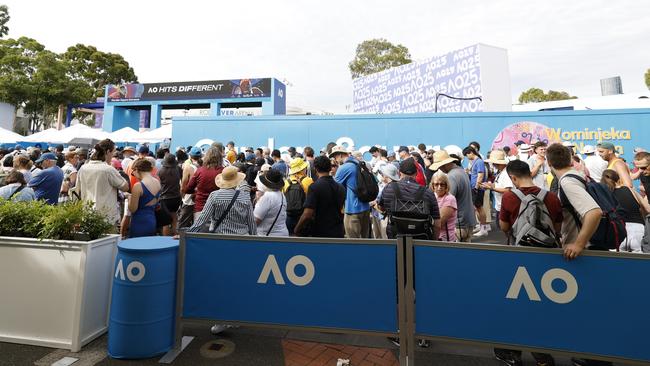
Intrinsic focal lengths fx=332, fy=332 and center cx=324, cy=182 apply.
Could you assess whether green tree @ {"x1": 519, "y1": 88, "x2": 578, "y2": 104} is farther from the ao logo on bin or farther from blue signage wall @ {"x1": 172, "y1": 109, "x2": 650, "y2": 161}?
the ao logo on bin

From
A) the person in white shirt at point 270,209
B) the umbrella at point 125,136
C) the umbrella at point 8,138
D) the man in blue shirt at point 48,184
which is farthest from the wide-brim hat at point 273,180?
the umbrella at point 8,138

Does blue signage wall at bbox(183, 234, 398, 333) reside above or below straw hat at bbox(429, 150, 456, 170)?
below

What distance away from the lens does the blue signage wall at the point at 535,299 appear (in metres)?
2.45

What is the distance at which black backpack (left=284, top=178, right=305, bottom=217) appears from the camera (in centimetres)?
448

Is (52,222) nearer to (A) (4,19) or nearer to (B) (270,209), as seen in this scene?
(B) (270,209)

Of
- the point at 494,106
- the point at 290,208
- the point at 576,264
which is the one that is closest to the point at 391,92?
the point at 494,106

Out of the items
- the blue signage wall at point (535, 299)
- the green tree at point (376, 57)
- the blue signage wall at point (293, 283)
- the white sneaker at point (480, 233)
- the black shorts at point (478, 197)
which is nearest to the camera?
the blue signage wall at point (535, 299)

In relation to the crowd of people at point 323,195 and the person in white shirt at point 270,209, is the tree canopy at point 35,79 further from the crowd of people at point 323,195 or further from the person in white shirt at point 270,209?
the person in white shirt at point 270,209

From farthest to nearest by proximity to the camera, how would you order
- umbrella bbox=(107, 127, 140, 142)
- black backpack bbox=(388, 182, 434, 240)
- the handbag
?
umbrella bbox=(107, 127, 140, 142) → the handbag → black backpack bbox=(388, 182, 434, 240)

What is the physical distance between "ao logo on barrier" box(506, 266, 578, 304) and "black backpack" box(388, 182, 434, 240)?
986 millimetres

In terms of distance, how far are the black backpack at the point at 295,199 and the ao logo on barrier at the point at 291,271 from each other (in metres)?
1.51

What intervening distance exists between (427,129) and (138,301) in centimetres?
1006

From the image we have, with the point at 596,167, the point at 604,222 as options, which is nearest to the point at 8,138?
the point at 604,222

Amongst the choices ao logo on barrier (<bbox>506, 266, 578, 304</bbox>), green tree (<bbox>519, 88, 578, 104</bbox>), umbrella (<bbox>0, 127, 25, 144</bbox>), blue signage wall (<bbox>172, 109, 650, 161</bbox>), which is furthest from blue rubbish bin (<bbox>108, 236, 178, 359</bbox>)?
green tree (<bbox>519, 88, 578, 104</bbox>)
